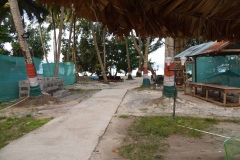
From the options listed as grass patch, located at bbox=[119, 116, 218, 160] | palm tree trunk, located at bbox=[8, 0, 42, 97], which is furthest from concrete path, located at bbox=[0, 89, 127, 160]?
palm tree trunk, located at bbox=[8, 0, 42, 97]

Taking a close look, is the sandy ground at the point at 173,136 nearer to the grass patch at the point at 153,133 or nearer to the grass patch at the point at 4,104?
the grass patch at the point at 153,133

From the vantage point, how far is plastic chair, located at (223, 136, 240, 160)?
2900 mm

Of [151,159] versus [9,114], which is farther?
[9,114]

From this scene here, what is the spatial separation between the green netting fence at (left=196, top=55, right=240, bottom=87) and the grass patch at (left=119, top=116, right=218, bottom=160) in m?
5.59

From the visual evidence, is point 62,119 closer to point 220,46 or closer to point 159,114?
point 159,114

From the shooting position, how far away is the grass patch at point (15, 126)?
5211 mm

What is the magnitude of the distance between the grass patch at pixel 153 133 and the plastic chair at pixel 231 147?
1.25 metres

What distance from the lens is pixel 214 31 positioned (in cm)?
304

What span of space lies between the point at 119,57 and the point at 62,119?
28068mm

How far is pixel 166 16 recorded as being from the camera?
266 cm

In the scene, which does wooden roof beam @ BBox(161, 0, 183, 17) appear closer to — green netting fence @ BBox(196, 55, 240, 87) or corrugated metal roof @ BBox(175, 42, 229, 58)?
corrugated metal roof @ BBox(175, 42, 229, 58)

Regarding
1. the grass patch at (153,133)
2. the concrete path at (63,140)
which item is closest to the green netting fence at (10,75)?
the concrete path at (63,140)

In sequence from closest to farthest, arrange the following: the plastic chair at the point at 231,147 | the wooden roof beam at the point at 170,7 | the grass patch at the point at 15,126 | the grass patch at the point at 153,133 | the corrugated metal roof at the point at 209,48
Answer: the wooden roof beam at the point at 170,7 → the plastic chair at the point at 231,147 → the grass patch at the point at 153,133 → the grass patch at the point at 15,126 → the corrugated metal roof at the point at 209,48

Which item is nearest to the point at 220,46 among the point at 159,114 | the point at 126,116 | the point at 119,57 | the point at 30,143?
the point at 159,114
